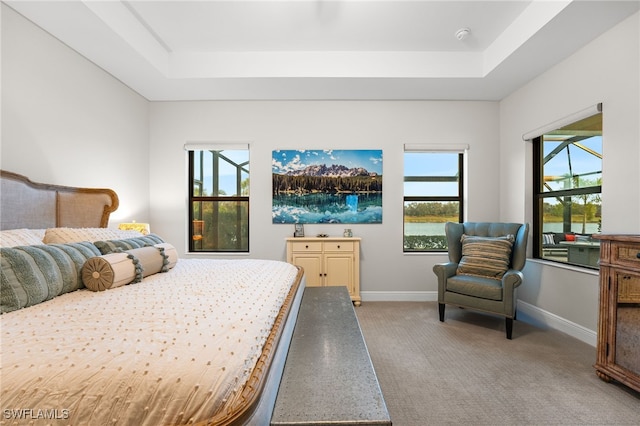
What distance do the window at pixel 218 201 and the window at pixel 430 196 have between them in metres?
2.32

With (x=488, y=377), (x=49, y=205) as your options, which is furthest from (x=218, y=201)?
(x=488, y=377)

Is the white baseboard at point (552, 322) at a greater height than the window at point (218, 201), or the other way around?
the window at point (218, 201)

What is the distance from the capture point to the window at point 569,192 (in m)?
2.75

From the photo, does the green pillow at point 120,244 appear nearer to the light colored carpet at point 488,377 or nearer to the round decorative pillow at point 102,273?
the round decorative pillow at point 102,273

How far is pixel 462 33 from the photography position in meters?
2.90

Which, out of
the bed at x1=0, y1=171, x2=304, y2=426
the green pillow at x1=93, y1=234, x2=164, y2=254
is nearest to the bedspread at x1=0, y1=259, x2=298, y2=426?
the bed at x1=0, y1=171, x2=304, y2=426

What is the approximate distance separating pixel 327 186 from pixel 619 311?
2980mm

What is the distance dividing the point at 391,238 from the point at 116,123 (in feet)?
12.0

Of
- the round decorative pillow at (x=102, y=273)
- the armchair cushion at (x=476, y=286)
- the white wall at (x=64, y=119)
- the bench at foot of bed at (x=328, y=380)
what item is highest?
the white wall at (x=64, y=119)

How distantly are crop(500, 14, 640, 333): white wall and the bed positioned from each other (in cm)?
274

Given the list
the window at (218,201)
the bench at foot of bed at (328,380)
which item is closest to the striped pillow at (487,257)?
the bench at foot of bed at (328,380)

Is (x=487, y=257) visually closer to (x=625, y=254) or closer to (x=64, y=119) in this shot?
(x=625, y=254)

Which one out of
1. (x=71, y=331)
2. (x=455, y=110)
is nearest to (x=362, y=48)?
(x=455, y=110)

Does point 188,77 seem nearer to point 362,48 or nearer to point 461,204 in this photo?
point 362,48
